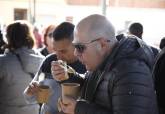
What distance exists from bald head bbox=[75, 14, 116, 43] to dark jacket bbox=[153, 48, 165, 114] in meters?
0.44

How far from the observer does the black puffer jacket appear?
4.73ft

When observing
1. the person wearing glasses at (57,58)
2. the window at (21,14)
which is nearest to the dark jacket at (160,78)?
the person wearing glasses at (57,58)

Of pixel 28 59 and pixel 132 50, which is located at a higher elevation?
pixel 132 50

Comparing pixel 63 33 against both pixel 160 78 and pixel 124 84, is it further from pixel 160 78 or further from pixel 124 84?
pixel 124 84

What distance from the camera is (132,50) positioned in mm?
1555

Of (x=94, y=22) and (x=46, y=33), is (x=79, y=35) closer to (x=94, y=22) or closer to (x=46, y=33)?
(x=94, y=22)

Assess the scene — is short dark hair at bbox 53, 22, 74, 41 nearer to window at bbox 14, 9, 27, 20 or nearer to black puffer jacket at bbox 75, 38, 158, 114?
→ black puffer jacket at bbox 75, 38, 158, 114

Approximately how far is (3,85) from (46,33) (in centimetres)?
107

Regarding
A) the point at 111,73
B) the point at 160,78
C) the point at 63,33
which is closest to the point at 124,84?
the point at 111,73

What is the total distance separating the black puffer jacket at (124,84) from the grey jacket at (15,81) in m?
1.33

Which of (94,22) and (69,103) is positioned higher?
(94,22)

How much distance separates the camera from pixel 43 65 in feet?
8.26

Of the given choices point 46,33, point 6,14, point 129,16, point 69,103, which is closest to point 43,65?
point 69,103

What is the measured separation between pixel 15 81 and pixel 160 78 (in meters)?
1.35
